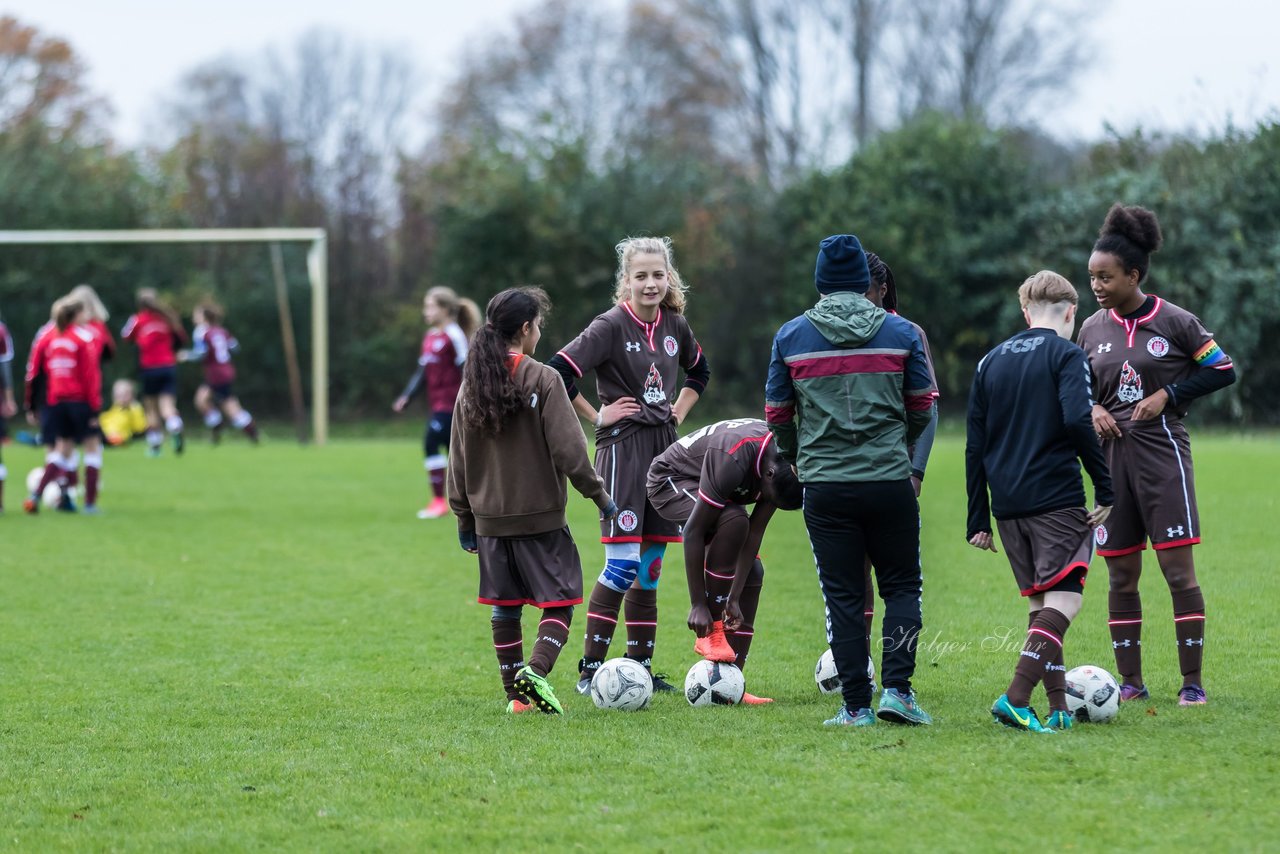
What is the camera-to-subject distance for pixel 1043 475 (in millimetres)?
5469

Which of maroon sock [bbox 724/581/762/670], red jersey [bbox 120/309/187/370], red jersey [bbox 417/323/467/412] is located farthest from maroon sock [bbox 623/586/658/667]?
red jersey [bbox 120/309/187/370]

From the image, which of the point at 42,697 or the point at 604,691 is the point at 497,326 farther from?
the point at 42,697

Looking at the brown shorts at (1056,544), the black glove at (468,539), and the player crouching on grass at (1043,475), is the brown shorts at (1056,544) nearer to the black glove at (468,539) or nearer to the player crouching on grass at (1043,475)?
the player crouching on grass at (1043,475)

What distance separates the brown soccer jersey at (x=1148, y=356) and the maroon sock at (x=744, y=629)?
175 cm

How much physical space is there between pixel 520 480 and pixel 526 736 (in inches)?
42.5

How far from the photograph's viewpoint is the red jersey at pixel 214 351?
2416 cm

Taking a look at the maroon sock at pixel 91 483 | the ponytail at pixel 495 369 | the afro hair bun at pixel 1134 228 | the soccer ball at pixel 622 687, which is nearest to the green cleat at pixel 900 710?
the soccer ball at pixel 622 687

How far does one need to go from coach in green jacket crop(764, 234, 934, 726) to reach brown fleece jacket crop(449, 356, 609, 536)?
A: 93 centimetres

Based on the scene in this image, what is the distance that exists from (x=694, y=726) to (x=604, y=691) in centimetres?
53

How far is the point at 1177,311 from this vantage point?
6137 millimetres

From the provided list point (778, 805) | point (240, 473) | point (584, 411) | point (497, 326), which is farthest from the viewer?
point (240, 473)

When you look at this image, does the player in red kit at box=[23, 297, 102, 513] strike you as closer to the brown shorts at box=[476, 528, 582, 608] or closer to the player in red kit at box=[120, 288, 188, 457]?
the player in red kit at box=[120, 288, 188, 457]

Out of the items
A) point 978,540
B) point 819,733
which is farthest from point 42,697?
point 978,540

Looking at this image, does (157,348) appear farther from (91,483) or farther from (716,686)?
(716,686)
